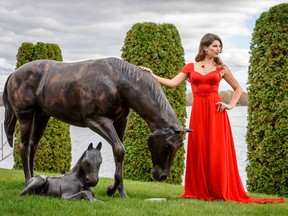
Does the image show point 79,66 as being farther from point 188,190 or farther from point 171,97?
point 171,97

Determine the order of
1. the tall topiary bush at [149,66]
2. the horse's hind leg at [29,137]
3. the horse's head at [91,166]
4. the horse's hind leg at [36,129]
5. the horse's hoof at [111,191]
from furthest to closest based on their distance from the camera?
the tall topiary bush at [149,66]
the horse's hind leg at [36,129]
the horse's hind leg at [29,137]
the horse's hoof at [111,191]
the horse's head at [91,166]

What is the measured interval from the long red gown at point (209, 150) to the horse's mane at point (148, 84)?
983mm

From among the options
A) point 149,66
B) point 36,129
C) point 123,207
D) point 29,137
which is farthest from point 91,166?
point 149,66

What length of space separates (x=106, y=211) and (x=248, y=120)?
5217 millimetres

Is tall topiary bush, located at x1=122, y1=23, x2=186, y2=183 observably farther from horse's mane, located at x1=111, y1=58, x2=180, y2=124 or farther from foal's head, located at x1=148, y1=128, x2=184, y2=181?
foal's head, located at x1=148, y1=128, x2=184, y2=181

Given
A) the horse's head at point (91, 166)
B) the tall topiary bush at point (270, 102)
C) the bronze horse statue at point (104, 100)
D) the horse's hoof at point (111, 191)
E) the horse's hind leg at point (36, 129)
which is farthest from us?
the tall topiary bush at point (270, 102)

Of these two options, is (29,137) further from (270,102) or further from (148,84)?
(270,102)

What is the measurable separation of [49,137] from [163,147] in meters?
6.83

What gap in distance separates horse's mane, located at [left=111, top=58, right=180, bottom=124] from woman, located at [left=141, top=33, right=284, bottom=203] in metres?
0.67

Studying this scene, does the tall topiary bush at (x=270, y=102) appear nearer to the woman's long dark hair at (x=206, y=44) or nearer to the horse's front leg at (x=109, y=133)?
the woman's long dark hair at (x=206, y=44)

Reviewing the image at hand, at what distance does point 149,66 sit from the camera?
10.6 meters

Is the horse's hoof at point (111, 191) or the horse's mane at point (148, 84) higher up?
the horse's mane at point (148, 84)

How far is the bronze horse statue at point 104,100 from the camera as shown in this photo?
20.1ft

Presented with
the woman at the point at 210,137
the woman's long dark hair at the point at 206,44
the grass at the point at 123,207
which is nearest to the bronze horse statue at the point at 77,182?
the grass at the point at 123,207
